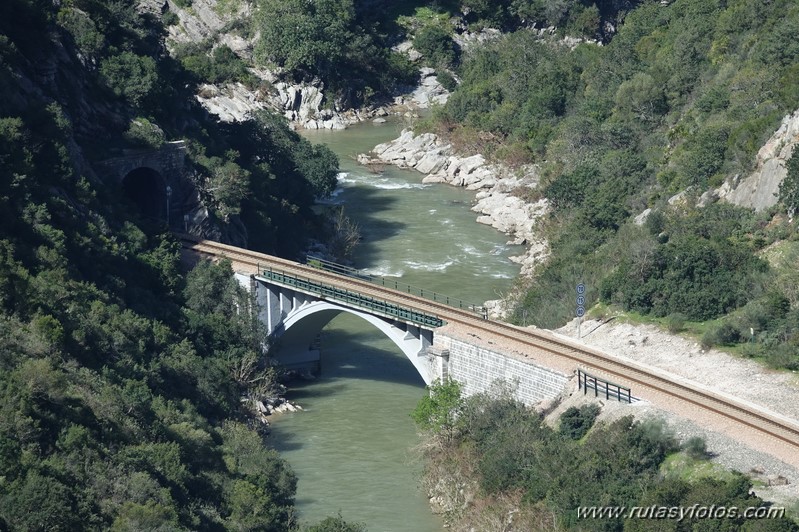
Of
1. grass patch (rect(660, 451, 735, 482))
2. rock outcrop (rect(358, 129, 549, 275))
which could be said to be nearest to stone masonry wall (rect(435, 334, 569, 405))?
grass patch (rect(660, 451, 735, 482))

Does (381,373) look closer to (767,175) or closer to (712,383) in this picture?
(712,383)

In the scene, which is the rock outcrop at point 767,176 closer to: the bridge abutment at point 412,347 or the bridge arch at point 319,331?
the bridge arch at point 319,331

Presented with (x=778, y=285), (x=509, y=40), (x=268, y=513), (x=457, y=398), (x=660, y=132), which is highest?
(x=509, y=40)

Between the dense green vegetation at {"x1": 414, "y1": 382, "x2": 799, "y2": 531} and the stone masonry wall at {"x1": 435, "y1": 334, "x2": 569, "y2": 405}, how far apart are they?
2.31ft

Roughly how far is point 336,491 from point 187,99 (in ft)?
109

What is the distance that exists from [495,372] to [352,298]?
8683 millimetres

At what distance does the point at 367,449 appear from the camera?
60594mm

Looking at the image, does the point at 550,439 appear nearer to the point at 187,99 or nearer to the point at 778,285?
the point at 778,285

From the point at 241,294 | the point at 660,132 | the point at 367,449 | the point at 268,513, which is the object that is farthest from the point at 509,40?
the point at 268,513

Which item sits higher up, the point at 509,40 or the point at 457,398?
the point at 509,40

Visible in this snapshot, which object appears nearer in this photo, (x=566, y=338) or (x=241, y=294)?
(x=566, y=338)

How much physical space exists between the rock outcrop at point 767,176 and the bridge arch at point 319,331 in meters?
17.5

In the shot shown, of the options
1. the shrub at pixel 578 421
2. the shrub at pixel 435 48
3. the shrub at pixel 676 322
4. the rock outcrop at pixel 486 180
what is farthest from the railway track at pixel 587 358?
the shrub at pixel 435 48

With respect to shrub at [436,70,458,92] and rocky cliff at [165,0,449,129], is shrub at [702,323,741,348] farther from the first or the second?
shrub at [436,70,458,92]
